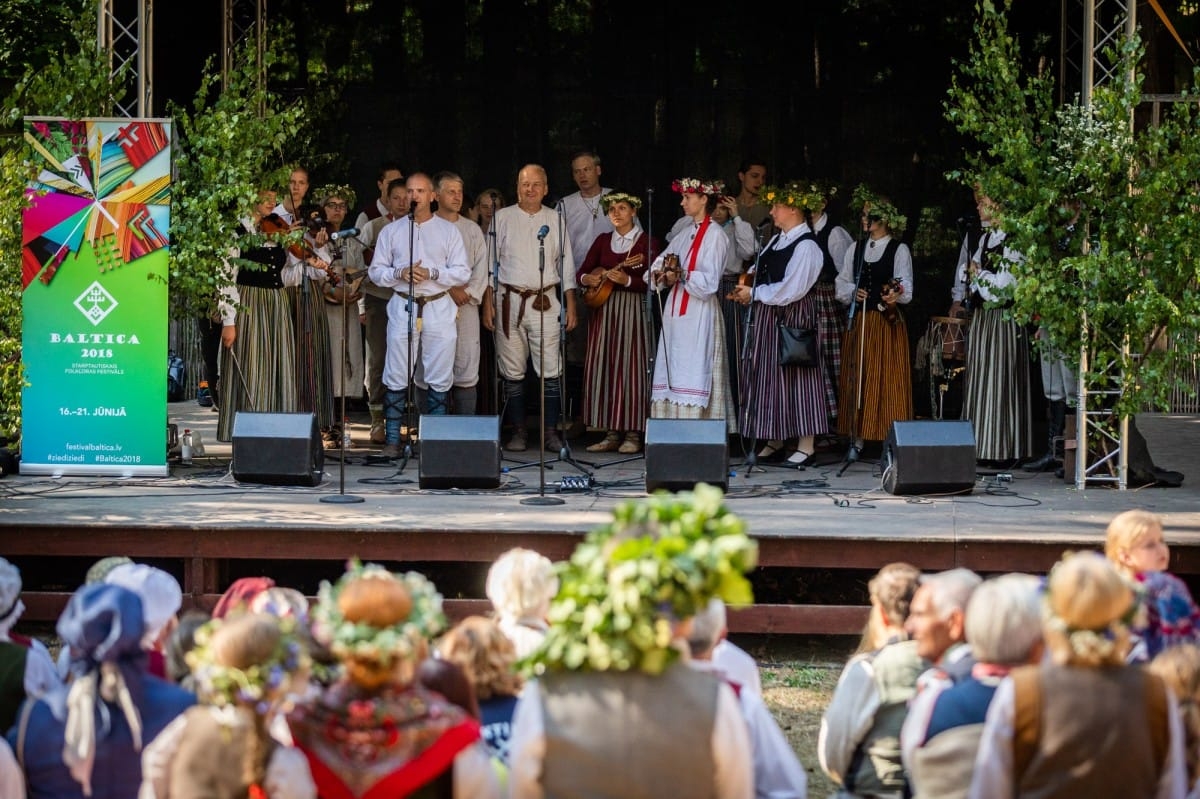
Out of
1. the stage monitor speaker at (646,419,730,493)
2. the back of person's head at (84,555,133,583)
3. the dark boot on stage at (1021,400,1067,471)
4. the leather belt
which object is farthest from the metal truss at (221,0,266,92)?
the back of person's head at (84,555,133,583)

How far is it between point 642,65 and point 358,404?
3.13 m

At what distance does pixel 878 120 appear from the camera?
35.5 feet

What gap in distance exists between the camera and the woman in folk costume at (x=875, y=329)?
894 cm

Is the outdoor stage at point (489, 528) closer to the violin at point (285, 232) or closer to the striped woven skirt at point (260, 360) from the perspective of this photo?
the striped woven skirt at point (260, 360)

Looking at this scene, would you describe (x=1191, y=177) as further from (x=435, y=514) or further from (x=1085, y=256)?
(x=435, y=514)

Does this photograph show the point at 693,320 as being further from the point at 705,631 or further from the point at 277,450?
the point at 705,631

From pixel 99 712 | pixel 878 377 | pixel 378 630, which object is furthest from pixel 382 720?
pixel 878 377

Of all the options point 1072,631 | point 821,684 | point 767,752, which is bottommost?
point 821,684

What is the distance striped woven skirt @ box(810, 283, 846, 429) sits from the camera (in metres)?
9.18

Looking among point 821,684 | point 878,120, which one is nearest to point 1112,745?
point 821,684

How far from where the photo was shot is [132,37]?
8289mm

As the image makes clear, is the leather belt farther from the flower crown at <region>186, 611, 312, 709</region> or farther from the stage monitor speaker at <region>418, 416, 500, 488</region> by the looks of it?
the flower crown at <region>186, 611, 312, 709</region>

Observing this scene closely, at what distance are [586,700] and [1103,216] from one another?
5.39 meters

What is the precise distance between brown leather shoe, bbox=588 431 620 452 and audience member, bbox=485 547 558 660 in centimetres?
558
